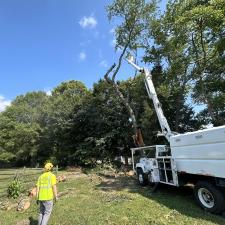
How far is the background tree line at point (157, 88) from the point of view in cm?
1477

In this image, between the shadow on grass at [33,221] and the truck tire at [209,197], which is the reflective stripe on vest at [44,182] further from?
the truck tire at [209,197]

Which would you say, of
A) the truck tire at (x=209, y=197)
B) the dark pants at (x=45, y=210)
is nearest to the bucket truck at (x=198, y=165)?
the truck tire at (x=209, y=197)

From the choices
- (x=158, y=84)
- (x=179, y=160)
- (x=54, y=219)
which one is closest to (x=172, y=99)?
(x=158, y=84)

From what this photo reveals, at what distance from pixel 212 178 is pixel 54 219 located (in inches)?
197

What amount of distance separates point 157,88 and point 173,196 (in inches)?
424

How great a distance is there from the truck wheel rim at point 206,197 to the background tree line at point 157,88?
23.3ft

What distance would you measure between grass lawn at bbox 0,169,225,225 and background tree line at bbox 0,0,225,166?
6.69m

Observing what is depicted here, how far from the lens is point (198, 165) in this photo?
9.12 meters

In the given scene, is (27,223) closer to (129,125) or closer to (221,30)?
(221,30)

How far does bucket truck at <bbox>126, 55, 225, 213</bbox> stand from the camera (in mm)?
8234

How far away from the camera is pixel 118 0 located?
21.9m

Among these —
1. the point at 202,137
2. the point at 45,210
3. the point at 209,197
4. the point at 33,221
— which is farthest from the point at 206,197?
the point at 33,221

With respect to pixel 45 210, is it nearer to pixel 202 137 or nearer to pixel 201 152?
pixel 201 152

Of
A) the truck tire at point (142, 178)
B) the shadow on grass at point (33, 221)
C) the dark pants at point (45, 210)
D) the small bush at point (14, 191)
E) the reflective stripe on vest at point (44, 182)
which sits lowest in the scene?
the shadow on grass at point (33, 221)
